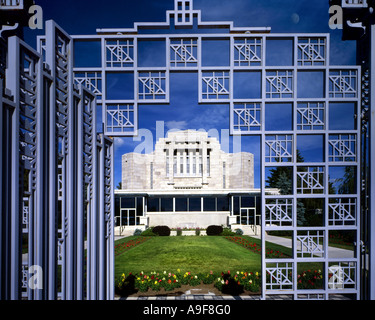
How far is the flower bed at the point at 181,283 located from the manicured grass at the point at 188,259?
1.61 metres

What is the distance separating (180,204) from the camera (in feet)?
86.5

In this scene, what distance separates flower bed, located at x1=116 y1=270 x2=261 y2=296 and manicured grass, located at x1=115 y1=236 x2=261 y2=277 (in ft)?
5.30

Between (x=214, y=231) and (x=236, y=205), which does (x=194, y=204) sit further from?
(x=214, y=231)

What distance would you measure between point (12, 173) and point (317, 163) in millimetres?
5312

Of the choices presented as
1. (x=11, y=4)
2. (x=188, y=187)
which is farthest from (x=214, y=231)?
(x=11, y=4)

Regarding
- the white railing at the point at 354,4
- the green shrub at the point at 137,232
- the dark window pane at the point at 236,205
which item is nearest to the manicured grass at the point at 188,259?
the green shrub at the point at 137,232

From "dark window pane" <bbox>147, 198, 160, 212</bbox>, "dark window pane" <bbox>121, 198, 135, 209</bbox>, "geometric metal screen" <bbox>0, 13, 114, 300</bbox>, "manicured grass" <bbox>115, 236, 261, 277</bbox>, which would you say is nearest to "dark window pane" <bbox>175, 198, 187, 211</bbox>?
"dark window pane" <bbox>147, 198, 160, 212</bbox>

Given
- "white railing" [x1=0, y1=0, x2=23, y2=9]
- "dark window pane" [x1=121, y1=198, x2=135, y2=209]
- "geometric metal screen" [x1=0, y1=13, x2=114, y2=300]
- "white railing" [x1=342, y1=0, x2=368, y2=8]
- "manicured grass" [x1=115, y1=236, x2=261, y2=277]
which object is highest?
"white railing" [x1=342, y1=0, x2=368, y2=8]

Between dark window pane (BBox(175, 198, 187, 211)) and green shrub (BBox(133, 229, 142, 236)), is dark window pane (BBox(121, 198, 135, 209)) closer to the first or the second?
green shrub (BBox(133, 229, 142, 236))

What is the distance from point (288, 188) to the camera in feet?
88.1

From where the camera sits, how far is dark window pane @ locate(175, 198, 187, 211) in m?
26.3

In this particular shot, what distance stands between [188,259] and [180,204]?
13.7m

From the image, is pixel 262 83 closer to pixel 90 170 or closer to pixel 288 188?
pixel 90 170
